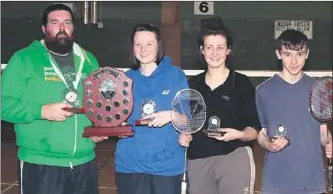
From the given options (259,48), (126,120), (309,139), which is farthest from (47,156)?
(259,48)

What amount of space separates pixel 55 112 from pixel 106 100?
1.01ft

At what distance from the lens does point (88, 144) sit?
324cm

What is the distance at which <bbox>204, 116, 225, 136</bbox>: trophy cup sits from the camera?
3.02m

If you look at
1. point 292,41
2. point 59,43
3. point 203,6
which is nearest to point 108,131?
point 59,43

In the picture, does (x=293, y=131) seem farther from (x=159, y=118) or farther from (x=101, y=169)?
(x=101, y=169)

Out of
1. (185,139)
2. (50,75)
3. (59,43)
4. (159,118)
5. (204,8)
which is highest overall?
(204,8)

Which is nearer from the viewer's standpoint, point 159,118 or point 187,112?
point 159,118

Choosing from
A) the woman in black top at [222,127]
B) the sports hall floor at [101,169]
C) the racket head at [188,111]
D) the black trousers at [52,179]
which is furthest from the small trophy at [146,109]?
the sports hall floor at [101,169]

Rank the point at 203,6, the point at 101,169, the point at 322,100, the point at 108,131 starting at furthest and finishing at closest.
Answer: the point at 203,6, the point at 101,169, the point at 108,131, the point at 322,100

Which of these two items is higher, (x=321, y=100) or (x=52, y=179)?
(x=321, y=100)

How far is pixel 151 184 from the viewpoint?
3.13 m

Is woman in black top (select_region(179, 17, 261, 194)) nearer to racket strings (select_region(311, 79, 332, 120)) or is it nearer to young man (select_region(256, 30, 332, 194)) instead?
young man (select_region(256, 30, 332, 194))

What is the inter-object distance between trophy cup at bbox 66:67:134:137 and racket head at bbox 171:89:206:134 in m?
0.25

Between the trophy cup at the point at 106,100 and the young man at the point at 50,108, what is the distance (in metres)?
0.09
